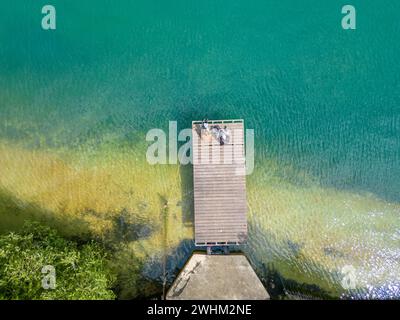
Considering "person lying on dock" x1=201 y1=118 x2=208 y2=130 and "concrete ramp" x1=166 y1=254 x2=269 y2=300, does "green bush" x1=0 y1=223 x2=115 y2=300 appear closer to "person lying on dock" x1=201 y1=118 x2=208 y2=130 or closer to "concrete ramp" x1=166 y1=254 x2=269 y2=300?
"concrete ramp" x1=166 y1=254 x2=269 y2=300

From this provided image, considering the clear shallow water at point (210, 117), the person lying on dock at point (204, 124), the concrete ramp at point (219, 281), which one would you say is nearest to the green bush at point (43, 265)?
the clear shallow water at point (210, 117)

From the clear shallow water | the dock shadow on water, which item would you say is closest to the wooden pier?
the dock shadow on water

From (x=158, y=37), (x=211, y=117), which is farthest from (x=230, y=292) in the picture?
(x=158, y=37)

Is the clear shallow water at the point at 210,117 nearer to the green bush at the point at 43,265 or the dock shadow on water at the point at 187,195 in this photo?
the dock shadow on water at the point at 187,195

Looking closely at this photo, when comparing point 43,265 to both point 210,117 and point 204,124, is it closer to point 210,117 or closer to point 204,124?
point 204,124

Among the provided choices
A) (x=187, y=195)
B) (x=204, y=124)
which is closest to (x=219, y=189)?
(x=187, y=195)
